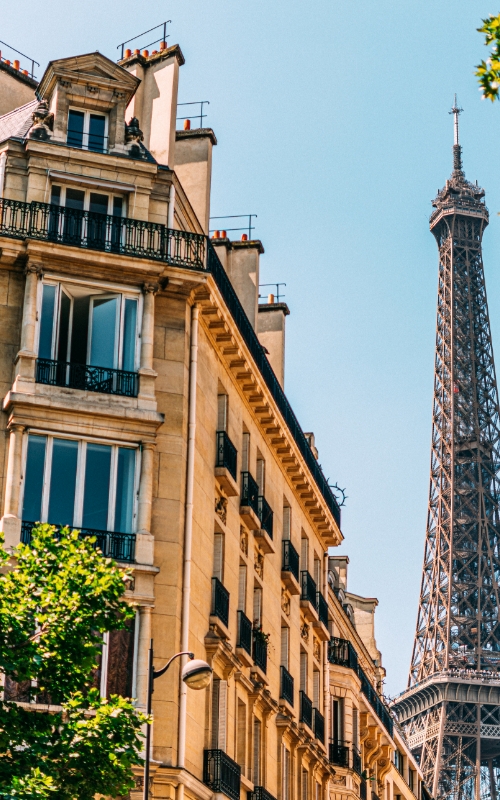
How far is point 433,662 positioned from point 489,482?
75.4 ft

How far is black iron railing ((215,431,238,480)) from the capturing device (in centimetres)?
3859

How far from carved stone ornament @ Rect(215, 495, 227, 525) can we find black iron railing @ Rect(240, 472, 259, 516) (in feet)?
5.51

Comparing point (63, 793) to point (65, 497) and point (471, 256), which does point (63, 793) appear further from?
point (471, 256)

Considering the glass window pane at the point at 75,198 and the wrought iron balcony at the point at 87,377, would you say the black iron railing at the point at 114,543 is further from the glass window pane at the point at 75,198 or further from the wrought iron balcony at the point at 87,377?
the glass window pane at the point at 75,198

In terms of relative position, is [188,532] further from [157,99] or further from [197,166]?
[157,99]

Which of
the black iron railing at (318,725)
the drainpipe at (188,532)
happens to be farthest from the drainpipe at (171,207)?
the black iron railing at (318,725)

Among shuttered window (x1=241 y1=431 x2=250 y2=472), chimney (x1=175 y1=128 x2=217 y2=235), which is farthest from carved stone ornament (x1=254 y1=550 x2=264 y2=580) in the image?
chimney (x1=175 y1=128 x2=217 y2=235)

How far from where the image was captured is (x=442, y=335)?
18612 centimetres

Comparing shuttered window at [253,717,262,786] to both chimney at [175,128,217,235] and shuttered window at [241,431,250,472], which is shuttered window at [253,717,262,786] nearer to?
shuttered window at [241,431,250,472]

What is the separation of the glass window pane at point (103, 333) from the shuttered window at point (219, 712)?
7508 millimetres

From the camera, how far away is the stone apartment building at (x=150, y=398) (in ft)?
111

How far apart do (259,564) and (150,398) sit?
341 inches

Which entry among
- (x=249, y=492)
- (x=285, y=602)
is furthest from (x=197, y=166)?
(x=285, y=602)

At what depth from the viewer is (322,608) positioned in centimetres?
5056
